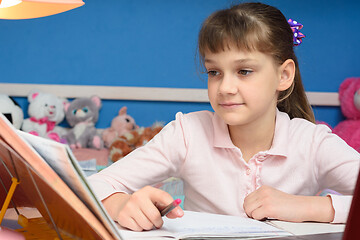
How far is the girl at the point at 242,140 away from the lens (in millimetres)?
920

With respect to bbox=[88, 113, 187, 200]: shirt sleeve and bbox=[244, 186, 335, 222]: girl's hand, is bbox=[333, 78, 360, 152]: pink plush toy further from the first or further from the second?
bbox=[244, 186, 335, 222]: girl's hand

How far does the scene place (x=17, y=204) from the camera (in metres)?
0.65

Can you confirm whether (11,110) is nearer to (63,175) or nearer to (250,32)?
(250,32)

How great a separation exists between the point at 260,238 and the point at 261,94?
1.48 feet

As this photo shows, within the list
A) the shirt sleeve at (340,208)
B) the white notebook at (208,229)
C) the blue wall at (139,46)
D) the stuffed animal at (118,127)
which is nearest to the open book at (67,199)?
the white notebook at (208,229)

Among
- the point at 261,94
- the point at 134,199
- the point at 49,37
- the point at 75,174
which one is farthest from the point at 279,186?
the point at 49,37

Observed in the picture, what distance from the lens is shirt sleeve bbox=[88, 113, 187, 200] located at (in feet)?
2.87

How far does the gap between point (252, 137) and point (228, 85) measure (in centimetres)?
19

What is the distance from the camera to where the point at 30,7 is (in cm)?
114

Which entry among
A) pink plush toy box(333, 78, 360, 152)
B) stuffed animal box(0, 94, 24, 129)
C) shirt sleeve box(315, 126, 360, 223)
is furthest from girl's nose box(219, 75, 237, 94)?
pink plush toy box(333, 78, 360, 152)

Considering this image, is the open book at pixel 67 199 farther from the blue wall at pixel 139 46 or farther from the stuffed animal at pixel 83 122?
the blue wall at pixel 139 46

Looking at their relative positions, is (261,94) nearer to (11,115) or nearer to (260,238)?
(260,238)

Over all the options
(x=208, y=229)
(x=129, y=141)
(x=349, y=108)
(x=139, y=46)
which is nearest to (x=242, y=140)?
(x=208, y=229)

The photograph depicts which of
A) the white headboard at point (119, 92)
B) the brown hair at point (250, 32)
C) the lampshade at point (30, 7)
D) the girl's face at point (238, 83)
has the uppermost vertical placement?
the lampshade at point (30, 7)
